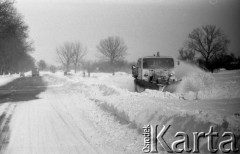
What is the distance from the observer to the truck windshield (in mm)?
19938

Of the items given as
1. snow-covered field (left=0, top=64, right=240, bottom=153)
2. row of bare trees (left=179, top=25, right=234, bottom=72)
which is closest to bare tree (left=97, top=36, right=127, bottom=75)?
row of bare trees (left=179, top=25, right=234, bottom=72)

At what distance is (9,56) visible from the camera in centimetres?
6725

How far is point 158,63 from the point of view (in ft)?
65.7

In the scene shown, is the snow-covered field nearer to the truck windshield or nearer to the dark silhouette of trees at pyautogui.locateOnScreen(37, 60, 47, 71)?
the truck windshield

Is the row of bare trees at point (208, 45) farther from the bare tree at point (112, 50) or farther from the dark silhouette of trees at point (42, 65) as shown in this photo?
the dark silhouette of trees at point (42, 65)

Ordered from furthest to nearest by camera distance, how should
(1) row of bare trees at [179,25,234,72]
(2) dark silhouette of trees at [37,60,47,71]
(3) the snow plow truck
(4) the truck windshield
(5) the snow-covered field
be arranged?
(2) dark silhouette of trees at [37,60,47,71]
(1) row of bare trees at [179,25,234,72]
(4) the truck windshield
(3) the snow plow truck
(5) the snow-covered field

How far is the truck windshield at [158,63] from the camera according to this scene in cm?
1994

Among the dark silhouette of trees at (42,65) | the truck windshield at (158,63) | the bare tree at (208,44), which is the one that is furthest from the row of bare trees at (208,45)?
the dark silhouette of trees at (42,65)

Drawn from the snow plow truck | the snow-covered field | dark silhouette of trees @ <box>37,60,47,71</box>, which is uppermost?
dark silhouette of trees @ <box>37,60,47,71</box>

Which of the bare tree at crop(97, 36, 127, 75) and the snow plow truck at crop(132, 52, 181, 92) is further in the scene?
the bare tree at crop(97, 36, 127, 75)

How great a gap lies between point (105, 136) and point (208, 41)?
6749 cm

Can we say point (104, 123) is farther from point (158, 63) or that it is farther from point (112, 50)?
point (112, 50)

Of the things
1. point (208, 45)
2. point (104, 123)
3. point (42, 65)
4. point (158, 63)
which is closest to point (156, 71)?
point (158, 63)

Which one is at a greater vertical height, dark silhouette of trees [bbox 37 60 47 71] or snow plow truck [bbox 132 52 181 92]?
dark silhouette of trees [bbox 37 60 47 71]
